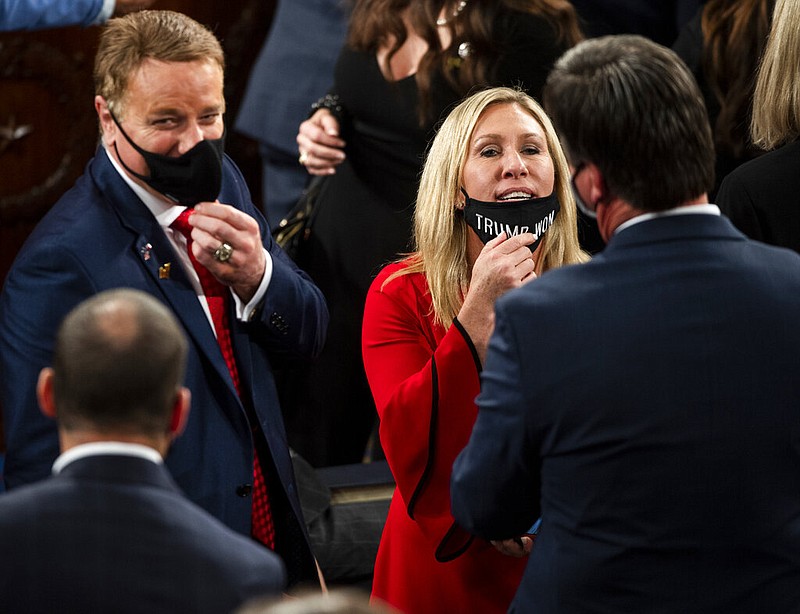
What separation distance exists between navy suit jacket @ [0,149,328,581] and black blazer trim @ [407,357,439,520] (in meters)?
0.26

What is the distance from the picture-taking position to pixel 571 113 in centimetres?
188

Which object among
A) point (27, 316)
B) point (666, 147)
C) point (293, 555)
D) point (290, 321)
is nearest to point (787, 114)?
point (666, 147)

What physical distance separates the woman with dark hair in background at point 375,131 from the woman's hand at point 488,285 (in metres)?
1.10

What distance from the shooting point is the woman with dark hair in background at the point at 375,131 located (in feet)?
11.6

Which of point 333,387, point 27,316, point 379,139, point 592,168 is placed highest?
point 592,168

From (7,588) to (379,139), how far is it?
2.34 metres

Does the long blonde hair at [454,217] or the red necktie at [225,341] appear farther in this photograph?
the long blonde hair at [454,217]

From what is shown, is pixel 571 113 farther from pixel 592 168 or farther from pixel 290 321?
pixel 290 321

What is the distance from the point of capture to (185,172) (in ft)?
8.05

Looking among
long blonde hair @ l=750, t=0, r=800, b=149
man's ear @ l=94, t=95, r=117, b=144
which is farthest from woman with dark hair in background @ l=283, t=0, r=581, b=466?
man's ear @ l=94, t=95, r=117, b=144

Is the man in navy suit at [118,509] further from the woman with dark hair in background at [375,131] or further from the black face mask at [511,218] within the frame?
the woman with dark hair in background at [375,131]

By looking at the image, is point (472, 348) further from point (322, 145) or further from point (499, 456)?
point (322, 145)

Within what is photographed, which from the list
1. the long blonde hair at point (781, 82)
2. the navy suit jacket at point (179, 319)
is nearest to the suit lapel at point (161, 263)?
the navy suit jacket at point (179, 319)

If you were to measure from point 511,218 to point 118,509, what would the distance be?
1244 mm
